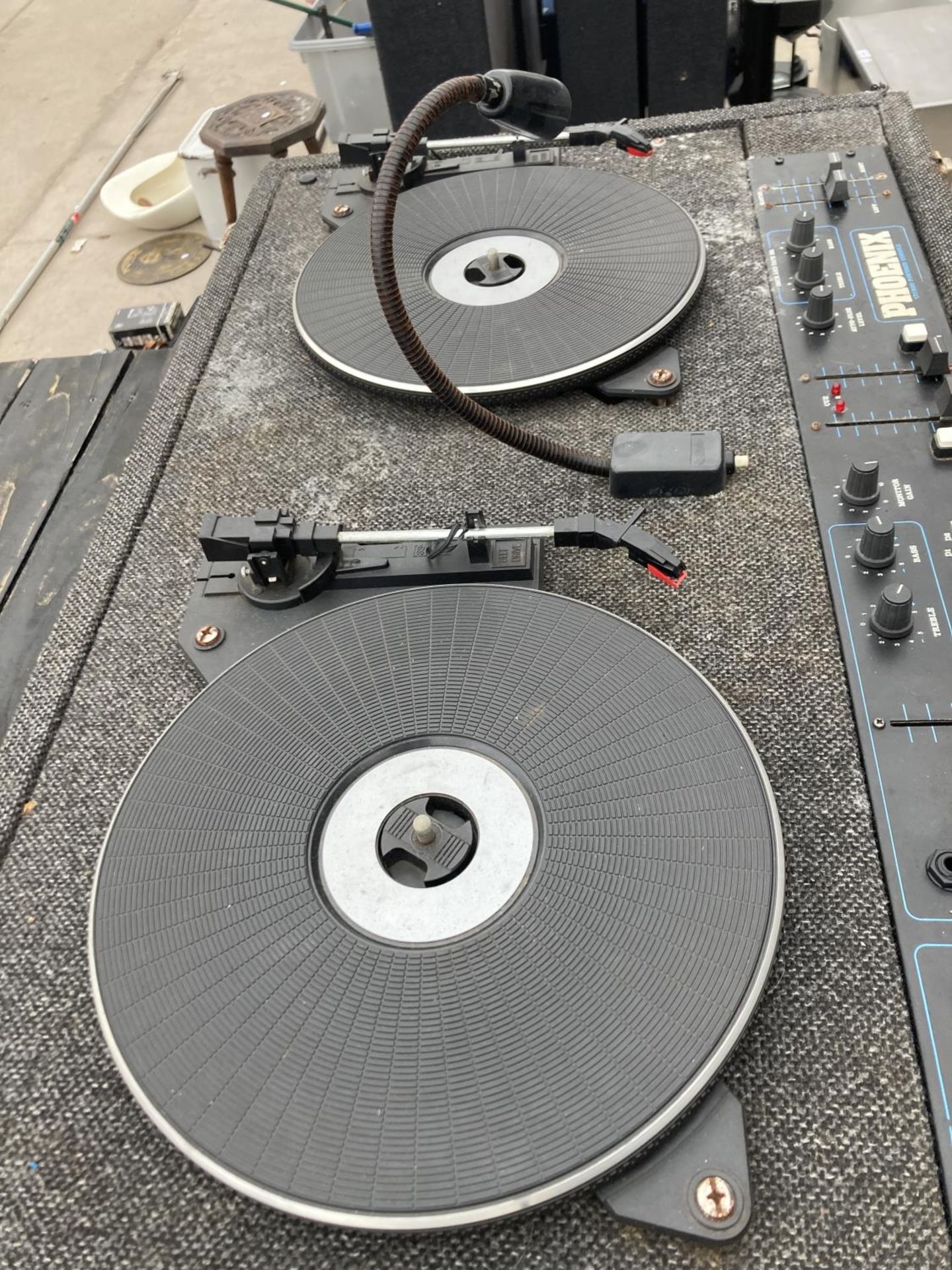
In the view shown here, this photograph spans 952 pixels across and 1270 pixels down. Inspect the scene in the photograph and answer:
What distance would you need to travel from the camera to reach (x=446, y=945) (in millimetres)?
695

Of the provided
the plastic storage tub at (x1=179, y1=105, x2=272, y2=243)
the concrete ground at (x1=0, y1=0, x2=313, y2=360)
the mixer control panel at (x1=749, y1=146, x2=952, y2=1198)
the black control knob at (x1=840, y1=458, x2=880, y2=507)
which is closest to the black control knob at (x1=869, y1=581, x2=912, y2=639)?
the mixer control panel at (x1=749, y1=146, x2=952, y2=1198)

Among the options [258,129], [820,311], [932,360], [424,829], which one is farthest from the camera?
[258,129]

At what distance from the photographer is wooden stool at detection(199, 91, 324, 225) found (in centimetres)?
216

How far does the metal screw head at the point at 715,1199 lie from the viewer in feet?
1.98

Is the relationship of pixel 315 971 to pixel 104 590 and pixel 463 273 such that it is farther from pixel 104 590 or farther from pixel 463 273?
pixel 463 273

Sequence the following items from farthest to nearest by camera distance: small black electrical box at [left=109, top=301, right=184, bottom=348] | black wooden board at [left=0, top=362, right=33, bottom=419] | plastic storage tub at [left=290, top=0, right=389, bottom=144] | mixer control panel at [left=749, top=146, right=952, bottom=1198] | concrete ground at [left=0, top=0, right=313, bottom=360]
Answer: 1. concrete ground at [left=0, top=0, right=313, bottom=360]
2. plastic storage tub at [left=290, top=0, right=389, bottom=144]
3. small black electrical box at [left=109, top=301, right=184, bottom=348]
4. black wooden board at [left=0, top=362, right=33, bottom=419]
5. mixer control panel at [left=749, top=146, right=952, bottom=1198]

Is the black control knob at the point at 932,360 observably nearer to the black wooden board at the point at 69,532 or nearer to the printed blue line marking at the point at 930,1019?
the printed blue line marking at the point at 930,1019

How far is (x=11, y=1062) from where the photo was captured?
2.35ft

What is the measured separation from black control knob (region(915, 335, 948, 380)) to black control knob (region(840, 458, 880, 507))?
0.50 ft

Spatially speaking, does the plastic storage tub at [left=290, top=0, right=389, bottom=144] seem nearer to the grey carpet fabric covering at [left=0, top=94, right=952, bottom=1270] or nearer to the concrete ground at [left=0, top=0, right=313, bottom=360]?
the concrete ground at [left=0, top=0, right=313, bottom=360]

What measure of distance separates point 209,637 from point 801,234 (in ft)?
2.91

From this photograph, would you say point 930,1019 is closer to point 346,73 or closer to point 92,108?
point 346,73

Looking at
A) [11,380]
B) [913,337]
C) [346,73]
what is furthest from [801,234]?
[346,73]

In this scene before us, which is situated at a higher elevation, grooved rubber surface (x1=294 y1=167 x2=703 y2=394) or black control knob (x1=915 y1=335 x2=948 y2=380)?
grooved rubber surface (x1=294 y1=167 x2=703 y2=394)
